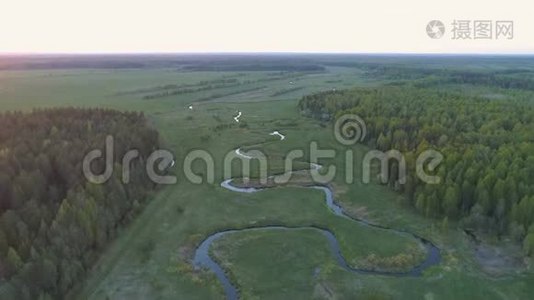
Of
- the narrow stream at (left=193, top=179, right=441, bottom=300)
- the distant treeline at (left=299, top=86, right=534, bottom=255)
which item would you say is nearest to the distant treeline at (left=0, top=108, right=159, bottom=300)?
the narrow stream at (left=193, top=179, right=441, bottom=300)

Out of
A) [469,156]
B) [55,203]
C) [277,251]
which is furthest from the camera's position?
[469,156]

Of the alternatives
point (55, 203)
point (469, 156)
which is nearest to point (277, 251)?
point (55, 203)

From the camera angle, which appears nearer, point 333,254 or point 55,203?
point 55,203

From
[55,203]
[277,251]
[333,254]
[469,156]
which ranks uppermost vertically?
[469,156]

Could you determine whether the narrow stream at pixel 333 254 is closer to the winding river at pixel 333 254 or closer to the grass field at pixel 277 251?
the winding river at pixel 333 254

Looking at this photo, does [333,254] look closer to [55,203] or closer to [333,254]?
[333,254]

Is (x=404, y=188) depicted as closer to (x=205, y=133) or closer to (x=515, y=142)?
(x=515, y=142)

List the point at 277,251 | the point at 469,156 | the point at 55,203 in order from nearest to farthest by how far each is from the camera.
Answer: the point at 55,203
the point at 277,251
the point at 469,156
